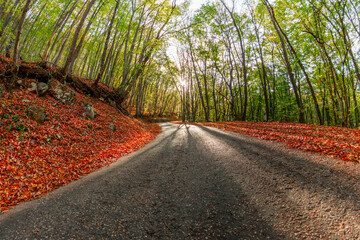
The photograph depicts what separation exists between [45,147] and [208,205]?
5.96 m

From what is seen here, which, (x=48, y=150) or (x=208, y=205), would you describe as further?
(x=48, y=150)

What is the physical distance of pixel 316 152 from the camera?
4.63 metres

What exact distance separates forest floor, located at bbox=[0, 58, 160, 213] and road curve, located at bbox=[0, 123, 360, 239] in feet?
2.07

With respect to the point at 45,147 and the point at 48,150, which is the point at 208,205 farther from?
the point at 45,147

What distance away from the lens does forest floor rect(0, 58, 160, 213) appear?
3.79 m

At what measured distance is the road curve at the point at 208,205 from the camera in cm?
228

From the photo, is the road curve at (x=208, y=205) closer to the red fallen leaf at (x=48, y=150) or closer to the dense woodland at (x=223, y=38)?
the red fallen leaf at (x=48, y=150)

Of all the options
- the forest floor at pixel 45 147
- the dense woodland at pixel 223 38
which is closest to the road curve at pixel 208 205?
the forest floor at pixel 45 147

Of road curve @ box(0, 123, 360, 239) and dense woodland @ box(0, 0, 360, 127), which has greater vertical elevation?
dense woodland @ box(0, 0, 360, 127)

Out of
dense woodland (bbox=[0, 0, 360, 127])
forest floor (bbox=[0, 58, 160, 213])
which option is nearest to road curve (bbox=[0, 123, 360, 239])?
forest floor (bbox=[0, 58, 160, 213])

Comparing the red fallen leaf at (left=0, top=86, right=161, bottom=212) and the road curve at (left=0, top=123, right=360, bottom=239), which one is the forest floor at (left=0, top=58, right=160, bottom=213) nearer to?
the red fallen leaf at (left=0, top=86, right=161, bottom=212)

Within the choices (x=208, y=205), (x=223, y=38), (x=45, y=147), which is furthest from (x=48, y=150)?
(x=223, y=38)

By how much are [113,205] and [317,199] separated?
13.1ft

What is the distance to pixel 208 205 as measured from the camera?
116 inches
